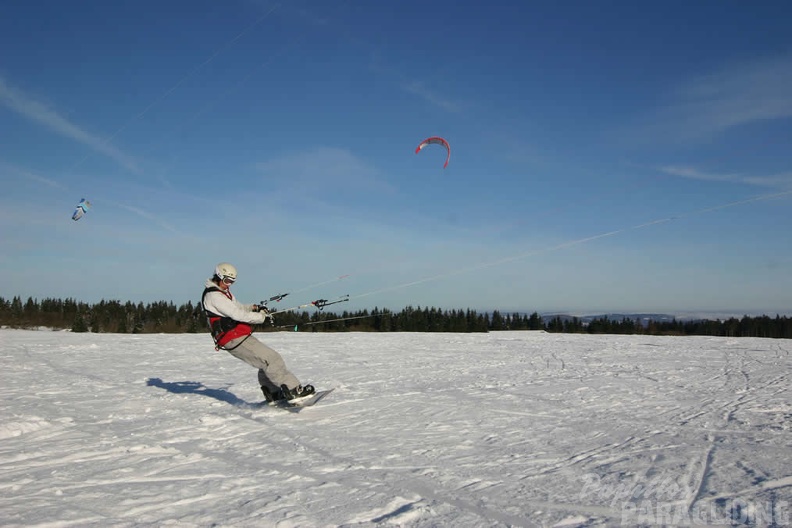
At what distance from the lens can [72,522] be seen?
3.46m

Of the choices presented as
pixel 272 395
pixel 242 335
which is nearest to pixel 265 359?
pixel 242 335

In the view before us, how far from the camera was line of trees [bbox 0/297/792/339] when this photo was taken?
53062 millimetres

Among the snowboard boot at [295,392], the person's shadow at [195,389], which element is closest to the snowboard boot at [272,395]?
the snowboard boot at [295,392]

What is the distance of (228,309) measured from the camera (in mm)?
7660

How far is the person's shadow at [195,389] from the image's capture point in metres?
8.63

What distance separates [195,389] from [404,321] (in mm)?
49729

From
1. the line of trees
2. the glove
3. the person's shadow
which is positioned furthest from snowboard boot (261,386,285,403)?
the line of trees

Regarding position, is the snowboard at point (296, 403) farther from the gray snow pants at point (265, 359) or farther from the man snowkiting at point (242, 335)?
the gray snow pants at point (265, 359)

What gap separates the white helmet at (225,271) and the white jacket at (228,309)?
1.08ft

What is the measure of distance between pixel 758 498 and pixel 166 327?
47390 mm

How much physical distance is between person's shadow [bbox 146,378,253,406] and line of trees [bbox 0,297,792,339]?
40.7m

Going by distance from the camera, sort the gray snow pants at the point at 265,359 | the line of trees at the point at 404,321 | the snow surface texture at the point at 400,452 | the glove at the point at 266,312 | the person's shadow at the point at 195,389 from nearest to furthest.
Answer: the snow surface texture at the point at 400,452 → the gray snow pants at the point at 265,359 → the glove at the point at 266,312 → the person's shadow at the point at 195,389 → the line of trees at the point at 404,321

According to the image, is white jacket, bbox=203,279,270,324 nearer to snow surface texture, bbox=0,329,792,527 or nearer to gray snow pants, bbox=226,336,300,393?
gray snow pants, bbox=226,336,300,393

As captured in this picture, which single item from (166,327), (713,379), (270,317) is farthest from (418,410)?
(166,327)
